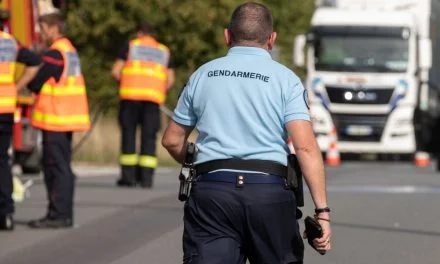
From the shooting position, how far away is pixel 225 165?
20.5ft

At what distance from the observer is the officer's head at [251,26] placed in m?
6.31

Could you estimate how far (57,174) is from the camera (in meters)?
12.4

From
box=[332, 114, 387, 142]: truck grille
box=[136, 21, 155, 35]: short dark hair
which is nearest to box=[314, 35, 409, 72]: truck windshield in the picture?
box=[332, 114, 387, 142]: truck grille

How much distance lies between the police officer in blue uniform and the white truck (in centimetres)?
2250

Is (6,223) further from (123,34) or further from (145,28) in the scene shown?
(123,34)

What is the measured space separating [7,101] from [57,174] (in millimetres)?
782

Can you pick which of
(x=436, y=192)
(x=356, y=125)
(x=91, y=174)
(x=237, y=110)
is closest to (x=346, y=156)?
(x=356, y=125)

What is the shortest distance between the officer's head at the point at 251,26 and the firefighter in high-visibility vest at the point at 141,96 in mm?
10602

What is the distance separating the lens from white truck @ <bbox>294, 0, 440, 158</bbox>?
29.1 metres

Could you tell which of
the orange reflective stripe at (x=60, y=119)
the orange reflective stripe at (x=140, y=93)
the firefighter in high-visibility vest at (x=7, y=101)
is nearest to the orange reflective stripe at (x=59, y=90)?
the orange reflective stripe at (x=60, y=119)

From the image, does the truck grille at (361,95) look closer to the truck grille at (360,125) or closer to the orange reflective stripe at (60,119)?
the truck grille at (360,125)

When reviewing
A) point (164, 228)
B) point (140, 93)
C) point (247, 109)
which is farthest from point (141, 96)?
point (247, 109)

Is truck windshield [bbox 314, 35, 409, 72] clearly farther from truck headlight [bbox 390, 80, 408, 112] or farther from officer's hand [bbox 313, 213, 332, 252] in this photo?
officer's hand [bbox 313, 213, 332, 252]

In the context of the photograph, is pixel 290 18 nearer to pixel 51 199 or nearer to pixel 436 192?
pixel 436 192
